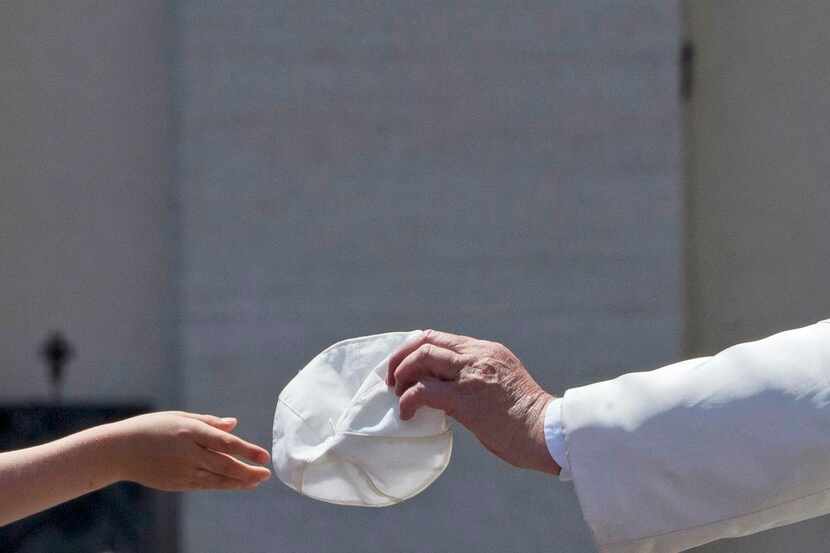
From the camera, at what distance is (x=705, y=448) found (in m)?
2.15

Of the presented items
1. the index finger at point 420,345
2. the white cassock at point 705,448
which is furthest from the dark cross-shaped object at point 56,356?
the white cassock at point 705,448

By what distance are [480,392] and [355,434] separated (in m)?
0.23

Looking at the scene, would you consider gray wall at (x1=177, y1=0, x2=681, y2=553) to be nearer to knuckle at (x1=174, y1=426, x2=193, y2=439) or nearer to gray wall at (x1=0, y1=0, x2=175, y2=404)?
gray wall at (x1=0, y1=0, x2=175, y2=404)

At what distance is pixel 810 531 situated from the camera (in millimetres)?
4516

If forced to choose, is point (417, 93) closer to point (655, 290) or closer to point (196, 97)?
point (196, 97)

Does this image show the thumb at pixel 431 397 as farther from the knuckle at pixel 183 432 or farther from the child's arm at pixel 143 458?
the knuckle at pixel 183 432

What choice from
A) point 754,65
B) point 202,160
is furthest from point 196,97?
point 754,65

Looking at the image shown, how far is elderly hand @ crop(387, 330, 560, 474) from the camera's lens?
2.21 meters

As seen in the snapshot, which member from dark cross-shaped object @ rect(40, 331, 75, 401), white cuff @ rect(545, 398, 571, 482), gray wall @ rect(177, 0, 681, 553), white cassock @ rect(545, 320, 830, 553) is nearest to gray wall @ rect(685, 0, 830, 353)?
gray wall @ rect(177, 0, 681, 553)

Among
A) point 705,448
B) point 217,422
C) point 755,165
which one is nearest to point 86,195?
point 755,165

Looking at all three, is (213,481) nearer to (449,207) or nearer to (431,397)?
(431,397)

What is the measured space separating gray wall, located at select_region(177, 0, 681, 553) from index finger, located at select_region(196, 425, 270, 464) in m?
1.98

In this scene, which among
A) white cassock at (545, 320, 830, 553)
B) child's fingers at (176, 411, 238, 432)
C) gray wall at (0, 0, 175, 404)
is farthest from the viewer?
gray wall at (0, 0, 175, 404)

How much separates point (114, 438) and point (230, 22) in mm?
2254
